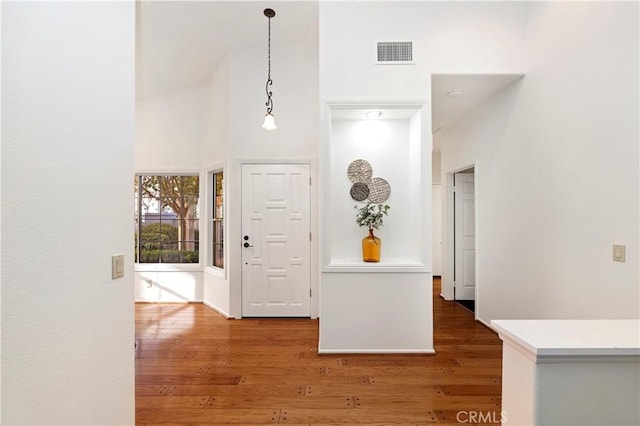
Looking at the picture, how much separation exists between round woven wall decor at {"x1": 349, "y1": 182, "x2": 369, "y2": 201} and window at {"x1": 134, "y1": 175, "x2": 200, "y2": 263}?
2729mm

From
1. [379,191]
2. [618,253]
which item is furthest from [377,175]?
[618,253]

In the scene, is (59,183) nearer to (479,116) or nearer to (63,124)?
(63,124)

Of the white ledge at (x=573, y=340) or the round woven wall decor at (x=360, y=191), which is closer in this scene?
the white ledge at (x=573, y=340)

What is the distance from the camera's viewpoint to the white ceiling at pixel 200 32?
3512 millimetres

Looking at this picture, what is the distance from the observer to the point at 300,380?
2.70 meters

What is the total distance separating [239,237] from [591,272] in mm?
3637

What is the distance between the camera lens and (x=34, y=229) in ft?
3.86

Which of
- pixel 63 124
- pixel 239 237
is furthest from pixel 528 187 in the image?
pixel 63 124

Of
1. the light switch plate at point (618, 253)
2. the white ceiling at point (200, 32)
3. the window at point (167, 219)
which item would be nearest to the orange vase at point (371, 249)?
the light switch plate at point (618, 253)

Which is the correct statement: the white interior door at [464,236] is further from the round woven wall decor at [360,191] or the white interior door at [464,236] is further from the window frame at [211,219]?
the window frame at [211,219]

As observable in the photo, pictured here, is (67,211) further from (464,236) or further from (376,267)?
(464,236)

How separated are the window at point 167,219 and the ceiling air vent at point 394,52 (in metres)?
3.31

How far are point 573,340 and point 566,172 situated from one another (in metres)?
2.21

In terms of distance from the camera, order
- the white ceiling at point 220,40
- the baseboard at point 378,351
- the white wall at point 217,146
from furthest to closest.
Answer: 1. the white wall at point 217,146
2. the white ceiling at point 220,40
3. the baseboard at point 378,351
